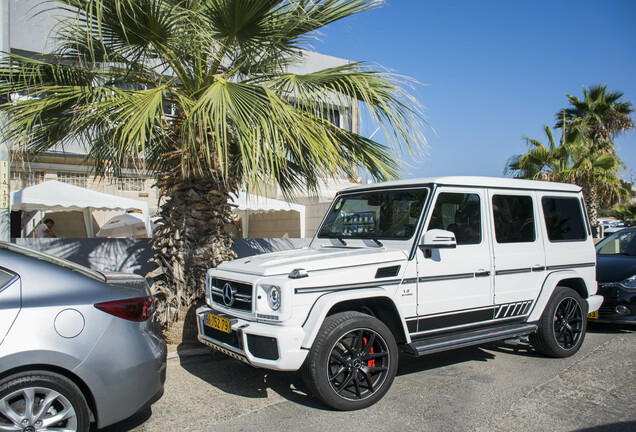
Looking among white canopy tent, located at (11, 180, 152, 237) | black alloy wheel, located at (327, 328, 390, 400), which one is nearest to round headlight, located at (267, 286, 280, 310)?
black alloy wheel, located at (327, 328, 390, 400)

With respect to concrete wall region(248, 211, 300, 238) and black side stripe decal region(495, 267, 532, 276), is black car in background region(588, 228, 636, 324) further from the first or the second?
concrete wall region(248, 211, 300, 238)

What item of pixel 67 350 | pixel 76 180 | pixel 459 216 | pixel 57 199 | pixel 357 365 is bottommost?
pixel 357 365

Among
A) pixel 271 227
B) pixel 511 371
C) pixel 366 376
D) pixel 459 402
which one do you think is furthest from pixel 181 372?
pixel 271 227

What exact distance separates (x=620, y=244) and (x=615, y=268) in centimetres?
119

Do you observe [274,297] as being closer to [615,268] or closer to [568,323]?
[568,323]

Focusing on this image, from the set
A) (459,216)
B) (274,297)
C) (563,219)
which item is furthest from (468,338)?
(563,219)

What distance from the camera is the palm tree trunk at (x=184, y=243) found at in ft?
19.6

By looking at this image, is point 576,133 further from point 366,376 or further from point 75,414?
point 75,414

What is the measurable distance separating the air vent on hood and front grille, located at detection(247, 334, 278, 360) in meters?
1.08

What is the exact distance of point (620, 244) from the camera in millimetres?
7859

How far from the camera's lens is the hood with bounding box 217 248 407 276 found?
13.0 ft

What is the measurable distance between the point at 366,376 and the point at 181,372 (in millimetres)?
2211

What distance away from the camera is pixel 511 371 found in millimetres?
5016

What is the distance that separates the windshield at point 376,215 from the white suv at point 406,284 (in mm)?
14
